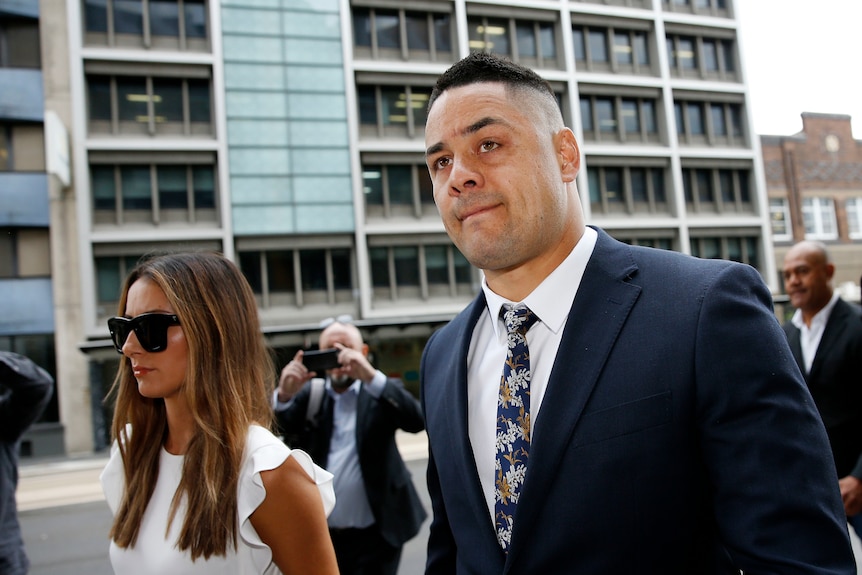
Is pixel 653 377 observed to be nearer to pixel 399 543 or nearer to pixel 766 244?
pixel 399 543

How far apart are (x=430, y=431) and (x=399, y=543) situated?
7.47 feet

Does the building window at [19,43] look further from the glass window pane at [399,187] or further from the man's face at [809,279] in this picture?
the man's face at [809,279]

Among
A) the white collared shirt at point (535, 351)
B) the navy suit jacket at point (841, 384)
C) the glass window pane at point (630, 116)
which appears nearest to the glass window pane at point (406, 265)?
the glass window pane at point (630, 116)

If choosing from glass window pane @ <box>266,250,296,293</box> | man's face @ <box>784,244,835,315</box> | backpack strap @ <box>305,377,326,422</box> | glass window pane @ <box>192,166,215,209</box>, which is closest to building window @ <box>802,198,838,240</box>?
glass window pane @ <box>266,250,296,293</box>

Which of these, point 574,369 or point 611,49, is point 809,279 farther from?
point 611,49

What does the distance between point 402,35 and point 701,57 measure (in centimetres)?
1386

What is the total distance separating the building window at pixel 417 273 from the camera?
23.6m

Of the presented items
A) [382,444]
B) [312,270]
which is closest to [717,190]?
[312,270]

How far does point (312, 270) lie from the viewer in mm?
22984

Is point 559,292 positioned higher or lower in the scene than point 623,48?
lower

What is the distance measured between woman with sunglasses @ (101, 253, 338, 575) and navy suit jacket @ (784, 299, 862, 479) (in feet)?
11.1

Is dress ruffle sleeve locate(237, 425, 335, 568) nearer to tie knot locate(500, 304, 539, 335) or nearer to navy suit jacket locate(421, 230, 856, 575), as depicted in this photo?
navy suit jacket locate(421, 230, 856, 575)

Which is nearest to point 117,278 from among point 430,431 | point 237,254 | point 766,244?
point 237,254

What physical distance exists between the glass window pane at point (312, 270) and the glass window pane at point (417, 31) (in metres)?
9.23
